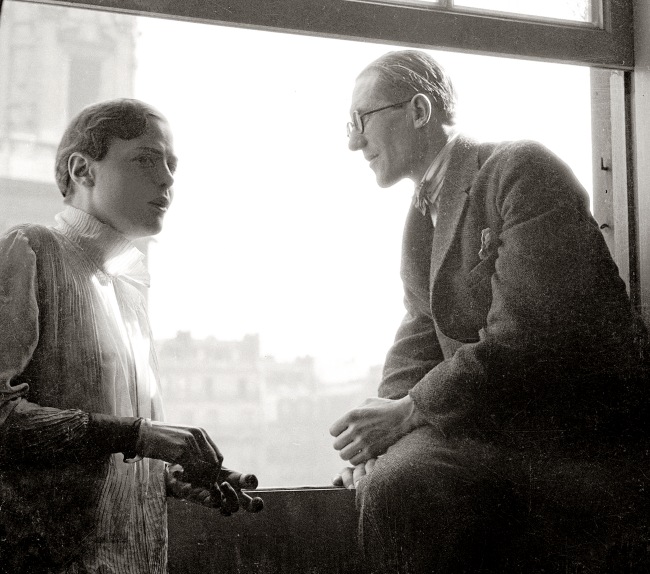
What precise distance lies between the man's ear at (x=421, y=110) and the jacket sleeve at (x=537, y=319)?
0.19 metres

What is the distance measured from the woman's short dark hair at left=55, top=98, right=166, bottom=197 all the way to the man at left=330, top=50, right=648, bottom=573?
1.75ft

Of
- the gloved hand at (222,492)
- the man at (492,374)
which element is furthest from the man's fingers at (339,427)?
the gloved hand at (222,492)

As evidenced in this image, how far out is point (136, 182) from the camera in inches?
79.8

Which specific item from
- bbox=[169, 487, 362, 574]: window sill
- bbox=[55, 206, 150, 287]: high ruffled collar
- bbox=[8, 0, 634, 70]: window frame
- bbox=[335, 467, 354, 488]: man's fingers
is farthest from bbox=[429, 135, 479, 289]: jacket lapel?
bbox=[55, 206, 150, 287]: high ruffled collar

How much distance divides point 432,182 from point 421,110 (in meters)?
0.18

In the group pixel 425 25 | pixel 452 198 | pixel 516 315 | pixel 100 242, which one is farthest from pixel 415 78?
pixel 100 242

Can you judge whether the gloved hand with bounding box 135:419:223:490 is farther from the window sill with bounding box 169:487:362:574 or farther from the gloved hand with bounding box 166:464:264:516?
the window sill with bounding box 169:487:362:574

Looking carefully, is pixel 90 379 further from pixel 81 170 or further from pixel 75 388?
pixel 81 170

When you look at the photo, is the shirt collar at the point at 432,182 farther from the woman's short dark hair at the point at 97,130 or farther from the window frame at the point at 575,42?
the woman's short dark hair at the point at 97,130

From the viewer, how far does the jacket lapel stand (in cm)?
216

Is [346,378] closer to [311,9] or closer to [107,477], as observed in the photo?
[107,477]

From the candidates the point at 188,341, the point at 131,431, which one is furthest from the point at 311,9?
the point at 131,431

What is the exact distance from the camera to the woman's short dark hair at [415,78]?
223 cm

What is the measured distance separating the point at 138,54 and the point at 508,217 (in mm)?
932
